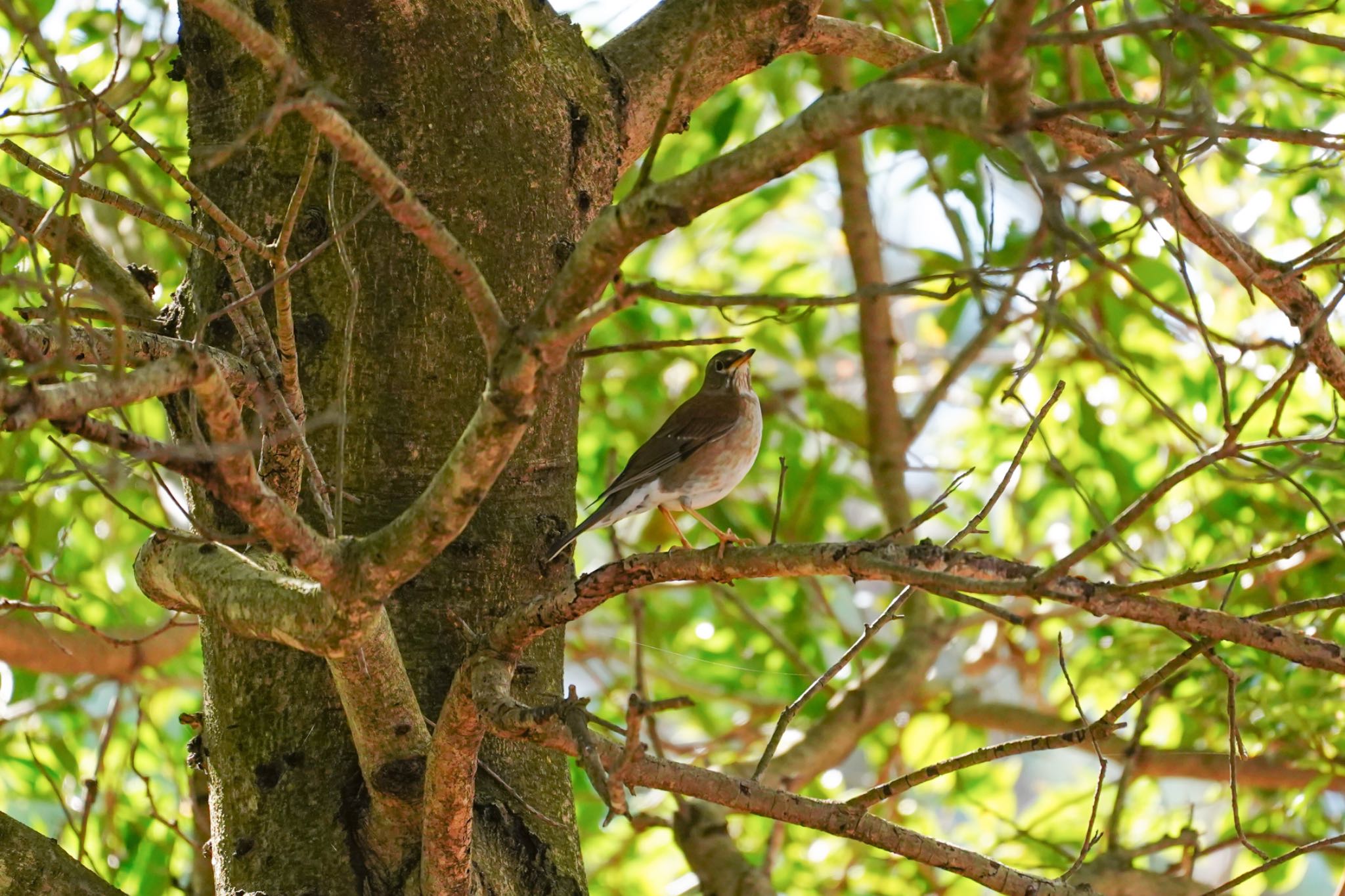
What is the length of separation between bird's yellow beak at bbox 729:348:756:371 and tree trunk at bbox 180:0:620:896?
1.70 metres

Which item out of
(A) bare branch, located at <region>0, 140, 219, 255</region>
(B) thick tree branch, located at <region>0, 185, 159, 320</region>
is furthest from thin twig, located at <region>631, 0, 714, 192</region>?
(B) thick tree branch, located at <region>0, 185, 159, 320</region>

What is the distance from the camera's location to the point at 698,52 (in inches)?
116

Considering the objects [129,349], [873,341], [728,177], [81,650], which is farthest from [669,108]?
[873,341]

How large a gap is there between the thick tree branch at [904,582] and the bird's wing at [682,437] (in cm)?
147

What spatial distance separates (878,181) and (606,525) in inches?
136

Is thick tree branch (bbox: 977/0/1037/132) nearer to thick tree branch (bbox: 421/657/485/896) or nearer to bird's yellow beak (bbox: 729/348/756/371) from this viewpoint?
thick tree branch (bbox: 421/657/485/896)

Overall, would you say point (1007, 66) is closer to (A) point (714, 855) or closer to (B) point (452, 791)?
(B) point (452, 791)

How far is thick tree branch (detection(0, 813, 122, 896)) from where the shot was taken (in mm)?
2273

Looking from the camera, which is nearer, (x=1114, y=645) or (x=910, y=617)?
(x=1114, y=645)

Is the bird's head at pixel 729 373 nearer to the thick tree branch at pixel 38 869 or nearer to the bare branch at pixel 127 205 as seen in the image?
the bare branch at pixel 127 205

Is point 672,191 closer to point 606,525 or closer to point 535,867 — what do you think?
point 535,867

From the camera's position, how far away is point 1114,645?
13.9 ft

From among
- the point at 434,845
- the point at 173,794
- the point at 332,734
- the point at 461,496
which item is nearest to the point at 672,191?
the point at 461,496

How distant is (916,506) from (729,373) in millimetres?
2135
